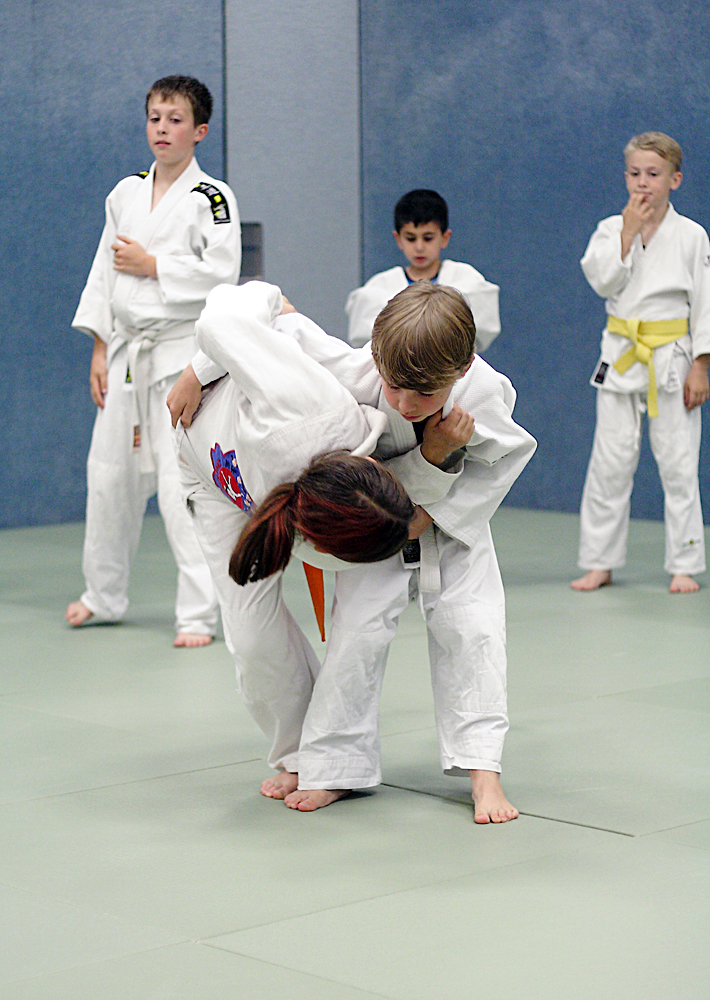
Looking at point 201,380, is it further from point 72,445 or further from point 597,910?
point 72,445

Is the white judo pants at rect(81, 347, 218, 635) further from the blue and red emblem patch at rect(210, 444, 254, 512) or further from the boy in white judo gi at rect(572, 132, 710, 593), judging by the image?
the blue and red emblem patch at rect(210, 444, 254, 512)

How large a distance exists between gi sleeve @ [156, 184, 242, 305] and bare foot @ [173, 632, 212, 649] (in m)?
0.84

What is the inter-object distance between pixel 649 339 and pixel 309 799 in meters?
2.50

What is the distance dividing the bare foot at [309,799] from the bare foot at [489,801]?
24 centimetres

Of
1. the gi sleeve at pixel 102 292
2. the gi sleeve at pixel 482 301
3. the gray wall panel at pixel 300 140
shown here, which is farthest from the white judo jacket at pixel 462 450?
the gray wall panel at pixel 300 140

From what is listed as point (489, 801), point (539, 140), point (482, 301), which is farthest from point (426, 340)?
point (539, 140)

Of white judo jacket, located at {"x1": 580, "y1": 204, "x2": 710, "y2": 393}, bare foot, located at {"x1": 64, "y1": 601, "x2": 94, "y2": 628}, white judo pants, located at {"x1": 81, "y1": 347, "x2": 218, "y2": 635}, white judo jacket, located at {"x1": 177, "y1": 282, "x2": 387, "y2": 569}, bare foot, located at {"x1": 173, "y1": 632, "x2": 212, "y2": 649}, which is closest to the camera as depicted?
white judo jacket, located at {"x1": 177, "y1": 282, "x2": 387, "y2": 569}

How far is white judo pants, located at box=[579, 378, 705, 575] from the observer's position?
446 centimetres

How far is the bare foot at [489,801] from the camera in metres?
2.29

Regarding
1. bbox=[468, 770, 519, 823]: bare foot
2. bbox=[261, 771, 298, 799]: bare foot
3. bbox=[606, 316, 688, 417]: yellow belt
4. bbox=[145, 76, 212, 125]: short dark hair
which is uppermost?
bbox=[145, 76, 212, 125]: short dark hair

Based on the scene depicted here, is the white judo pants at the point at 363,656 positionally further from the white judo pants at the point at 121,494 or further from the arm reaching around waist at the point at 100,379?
the arm reaching around waist at the point at 100,379

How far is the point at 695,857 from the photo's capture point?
2105 mm

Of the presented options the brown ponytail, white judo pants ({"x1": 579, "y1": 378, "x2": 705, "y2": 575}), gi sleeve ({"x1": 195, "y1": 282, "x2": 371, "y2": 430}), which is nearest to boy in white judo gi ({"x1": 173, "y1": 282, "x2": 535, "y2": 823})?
gi sleeve ({"x1": 195, "y1": 282, "x2": 371, "y2": 430})

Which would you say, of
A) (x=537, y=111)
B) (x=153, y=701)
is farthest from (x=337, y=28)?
(x=153, y=701)
